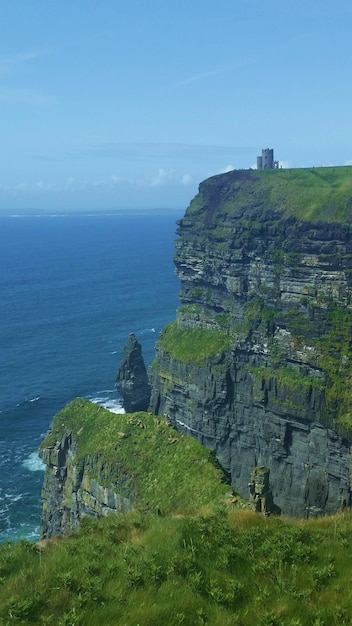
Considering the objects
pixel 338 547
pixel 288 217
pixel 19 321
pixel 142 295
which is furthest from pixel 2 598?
pixel 142 295

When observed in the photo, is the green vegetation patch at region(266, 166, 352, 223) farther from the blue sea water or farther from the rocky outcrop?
the blue sea water

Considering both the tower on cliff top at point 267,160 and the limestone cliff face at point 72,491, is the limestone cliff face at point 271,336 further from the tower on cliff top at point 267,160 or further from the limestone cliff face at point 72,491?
the limestone cliff face at point 72,491

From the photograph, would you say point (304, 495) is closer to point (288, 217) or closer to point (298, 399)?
point (298, 399)

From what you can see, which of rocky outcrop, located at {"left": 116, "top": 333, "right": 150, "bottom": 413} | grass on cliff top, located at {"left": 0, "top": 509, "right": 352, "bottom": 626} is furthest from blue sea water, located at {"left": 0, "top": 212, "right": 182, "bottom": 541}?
grass on cliff top, located at {"left": 0, "top": 509, "right": 352, "bottom": 626}

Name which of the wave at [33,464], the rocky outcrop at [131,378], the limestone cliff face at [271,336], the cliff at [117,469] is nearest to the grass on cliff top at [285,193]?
the limestone cliff face at [271,336]

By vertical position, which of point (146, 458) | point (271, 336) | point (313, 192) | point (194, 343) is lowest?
point (146, 458)

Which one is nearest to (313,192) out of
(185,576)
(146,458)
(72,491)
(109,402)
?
(146,458)

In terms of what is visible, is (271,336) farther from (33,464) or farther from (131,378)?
(33,464)
